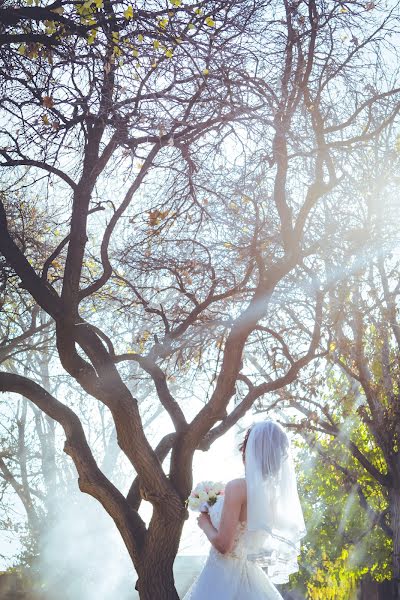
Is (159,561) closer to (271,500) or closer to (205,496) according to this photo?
(205,496)

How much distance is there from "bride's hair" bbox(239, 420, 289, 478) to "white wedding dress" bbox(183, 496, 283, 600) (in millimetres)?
443

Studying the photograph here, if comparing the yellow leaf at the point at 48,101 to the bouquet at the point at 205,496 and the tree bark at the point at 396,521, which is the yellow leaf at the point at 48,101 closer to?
the bouquet at the point at 205,496

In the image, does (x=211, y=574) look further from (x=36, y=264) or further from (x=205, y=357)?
(x=36, y=264)

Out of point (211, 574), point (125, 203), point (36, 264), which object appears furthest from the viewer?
point (36, 264)

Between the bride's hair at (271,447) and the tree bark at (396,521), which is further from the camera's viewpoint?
the tree bark at (396,521)

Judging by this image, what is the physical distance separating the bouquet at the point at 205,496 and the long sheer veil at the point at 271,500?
39cm

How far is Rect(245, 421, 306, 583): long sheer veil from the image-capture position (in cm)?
498

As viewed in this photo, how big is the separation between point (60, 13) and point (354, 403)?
1055 cm

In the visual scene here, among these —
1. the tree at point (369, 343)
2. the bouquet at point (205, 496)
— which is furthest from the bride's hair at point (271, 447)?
the tree at point (369, 343)

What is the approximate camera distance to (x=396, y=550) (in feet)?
41.5

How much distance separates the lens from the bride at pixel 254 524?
5.05 meters

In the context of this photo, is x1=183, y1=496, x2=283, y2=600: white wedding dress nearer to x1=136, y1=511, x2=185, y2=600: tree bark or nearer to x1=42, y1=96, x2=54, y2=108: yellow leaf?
x1=136, y1=511, x2=185, y2=600: tree bark

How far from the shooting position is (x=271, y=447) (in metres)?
5.23

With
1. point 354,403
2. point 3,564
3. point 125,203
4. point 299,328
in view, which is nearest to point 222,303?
point 299,328
